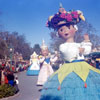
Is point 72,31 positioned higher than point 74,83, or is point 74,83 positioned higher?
point 72,31

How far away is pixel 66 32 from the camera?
3.88 m

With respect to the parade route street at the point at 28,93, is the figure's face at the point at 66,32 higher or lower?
higher

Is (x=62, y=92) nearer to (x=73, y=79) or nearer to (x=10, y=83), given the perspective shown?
(x=73, y=79)

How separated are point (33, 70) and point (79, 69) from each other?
14.0 m

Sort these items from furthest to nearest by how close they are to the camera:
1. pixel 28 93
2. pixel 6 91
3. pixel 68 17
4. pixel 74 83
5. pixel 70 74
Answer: pixel 28 93 < pixel 6 91 < pixel 68 17 < pixel 70 74 < pixel 74 83

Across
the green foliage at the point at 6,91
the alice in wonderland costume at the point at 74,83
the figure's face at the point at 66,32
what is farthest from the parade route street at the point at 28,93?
the alice in wonderland costume at the point at 74,83

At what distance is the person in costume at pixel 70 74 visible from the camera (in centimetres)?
292

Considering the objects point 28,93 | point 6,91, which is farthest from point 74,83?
point 28,93

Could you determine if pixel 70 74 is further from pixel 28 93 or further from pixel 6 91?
pixel 28 93

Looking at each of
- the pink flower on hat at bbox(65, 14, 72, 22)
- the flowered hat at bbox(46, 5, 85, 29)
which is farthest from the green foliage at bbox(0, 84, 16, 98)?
the pink flower on hat at bbox(65, 14, 72, 22)

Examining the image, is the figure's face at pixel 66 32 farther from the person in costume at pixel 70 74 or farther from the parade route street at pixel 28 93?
the parade route street at pixel 28 93

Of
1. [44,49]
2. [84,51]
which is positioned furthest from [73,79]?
[44,49]

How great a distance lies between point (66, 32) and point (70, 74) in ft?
3.45

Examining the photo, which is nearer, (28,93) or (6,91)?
(6,91)
